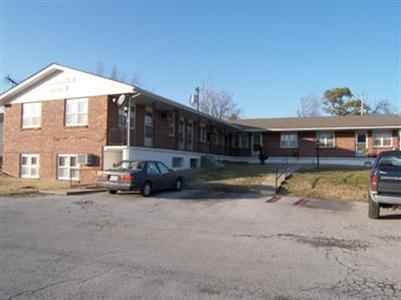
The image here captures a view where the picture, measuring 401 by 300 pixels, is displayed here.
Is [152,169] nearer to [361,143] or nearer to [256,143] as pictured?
[256,143]

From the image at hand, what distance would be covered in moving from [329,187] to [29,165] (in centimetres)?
1744

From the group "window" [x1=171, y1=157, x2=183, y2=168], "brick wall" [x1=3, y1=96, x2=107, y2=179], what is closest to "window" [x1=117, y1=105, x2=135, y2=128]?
"brick wall" [x1=3, y1=96, x2=107, y2=179]

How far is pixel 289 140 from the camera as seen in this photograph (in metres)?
36.4

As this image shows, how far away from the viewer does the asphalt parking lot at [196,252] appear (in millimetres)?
5465

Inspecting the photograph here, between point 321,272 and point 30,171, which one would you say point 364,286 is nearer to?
point 321,272

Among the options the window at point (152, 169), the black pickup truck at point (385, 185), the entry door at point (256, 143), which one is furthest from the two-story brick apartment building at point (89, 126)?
the black pickup truck at point (385, 185)

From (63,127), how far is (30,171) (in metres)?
3.85

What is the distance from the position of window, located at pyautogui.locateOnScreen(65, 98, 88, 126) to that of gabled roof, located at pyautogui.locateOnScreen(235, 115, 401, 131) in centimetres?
1716

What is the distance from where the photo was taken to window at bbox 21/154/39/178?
24.8 meters

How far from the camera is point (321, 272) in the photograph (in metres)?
6.35

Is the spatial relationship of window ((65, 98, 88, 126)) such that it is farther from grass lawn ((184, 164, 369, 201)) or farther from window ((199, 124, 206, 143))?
window ((199, 124, 206, 143))

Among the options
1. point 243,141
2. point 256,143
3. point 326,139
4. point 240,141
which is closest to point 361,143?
point 326,139

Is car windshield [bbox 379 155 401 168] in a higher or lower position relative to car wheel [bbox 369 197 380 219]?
higher

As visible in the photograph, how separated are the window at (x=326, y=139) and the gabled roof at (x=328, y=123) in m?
0.89
